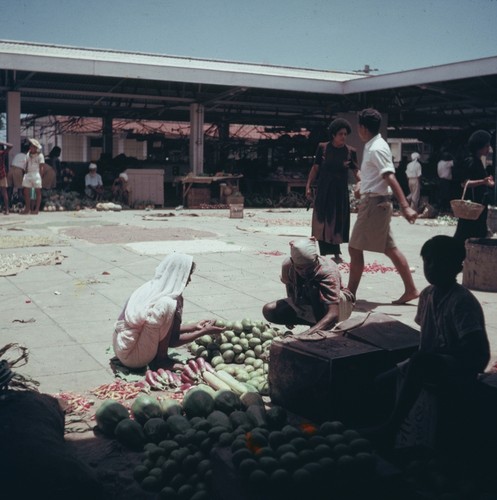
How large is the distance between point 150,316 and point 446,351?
2323mm

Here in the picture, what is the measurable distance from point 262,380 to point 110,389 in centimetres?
106

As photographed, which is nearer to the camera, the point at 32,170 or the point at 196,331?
the point at 196,331

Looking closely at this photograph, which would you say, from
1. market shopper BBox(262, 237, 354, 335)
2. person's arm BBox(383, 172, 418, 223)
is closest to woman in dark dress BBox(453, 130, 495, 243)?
person's arm BBox(383, 172, 418, 223)

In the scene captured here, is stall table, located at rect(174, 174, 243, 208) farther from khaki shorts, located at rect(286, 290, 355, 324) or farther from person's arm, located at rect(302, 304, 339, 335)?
person's arm, located at rect(302, 304, 339, 335)

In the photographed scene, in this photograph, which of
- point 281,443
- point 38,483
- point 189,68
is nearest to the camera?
point 38,483

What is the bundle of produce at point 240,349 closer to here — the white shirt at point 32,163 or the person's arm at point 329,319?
the person's arm at point 329,319

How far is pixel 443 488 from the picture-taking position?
3.06 meters

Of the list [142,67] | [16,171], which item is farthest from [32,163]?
[142,67]

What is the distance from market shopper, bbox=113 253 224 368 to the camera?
204 inches

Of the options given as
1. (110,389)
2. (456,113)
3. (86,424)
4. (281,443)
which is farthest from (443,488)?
(456,113)

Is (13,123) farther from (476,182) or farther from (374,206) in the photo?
(374,206)

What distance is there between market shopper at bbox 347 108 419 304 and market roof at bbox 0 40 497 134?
12403 mm

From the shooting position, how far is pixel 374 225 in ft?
24.5

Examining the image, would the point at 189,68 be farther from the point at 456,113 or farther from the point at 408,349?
the point at 408,349
